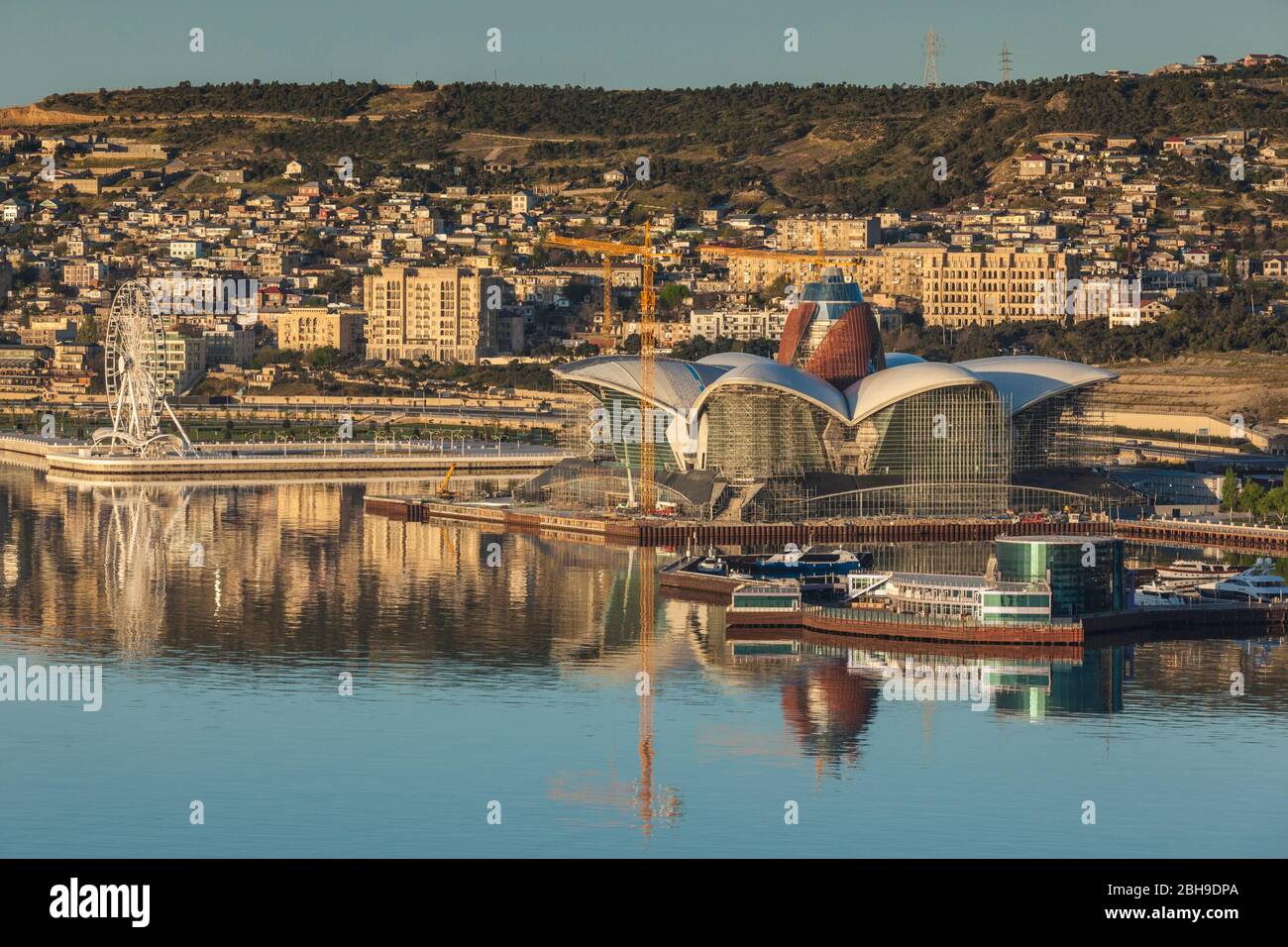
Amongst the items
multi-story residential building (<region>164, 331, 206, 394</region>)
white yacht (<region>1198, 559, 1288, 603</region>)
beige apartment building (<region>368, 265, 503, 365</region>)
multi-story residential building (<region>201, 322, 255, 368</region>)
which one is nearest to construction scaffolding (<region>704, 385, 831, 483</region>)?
white yacht (<region>1198, 559, 1288, 603</region>)

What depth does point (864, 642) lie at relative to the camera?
48906 millimetres

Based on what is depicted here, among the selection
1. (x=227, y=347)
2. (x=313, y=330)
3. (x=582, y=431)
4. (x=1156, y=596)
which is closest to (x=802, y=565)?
(x=1156, y=596)

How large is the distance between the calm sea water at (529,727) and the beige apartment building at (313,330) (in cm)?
5958

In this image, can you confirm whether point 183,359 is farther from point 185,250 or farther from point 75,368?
point 185,250

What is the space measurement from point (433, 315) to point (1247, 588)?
68717 mm

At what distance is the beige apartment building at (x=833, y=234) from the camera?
129 m

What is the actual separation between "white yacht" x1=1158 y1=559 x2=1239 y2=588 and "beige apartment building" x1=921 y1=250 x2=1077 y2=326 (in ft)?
192

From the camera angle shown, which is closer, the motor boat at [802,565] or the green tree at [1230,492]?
the motor boat at [802,565]

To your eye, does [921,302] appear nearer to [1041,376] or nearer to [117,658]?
[1041,376]

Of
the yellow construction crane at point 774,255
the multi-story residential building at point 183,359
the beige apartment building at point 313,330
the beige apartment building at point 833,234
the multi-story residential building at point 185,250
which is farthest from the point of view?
the multi-story residential building at point 185,250

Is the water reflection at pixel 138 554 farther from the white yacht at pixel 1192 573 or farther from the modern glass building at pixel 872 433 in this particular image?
the white yacht at pixel 1192 573

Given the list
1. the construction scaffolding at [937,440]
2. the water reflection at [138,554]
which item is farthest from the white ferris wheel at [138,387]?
the construction scaffolding at [937,440]

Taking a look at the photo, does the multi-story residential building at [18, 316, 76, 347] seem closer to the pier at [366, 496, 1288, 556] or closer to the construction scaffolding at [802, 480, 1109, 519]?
the pier at [366, 496, 1288, 556]

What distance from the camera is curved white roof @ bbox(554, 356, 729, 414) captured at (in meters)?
70.4
